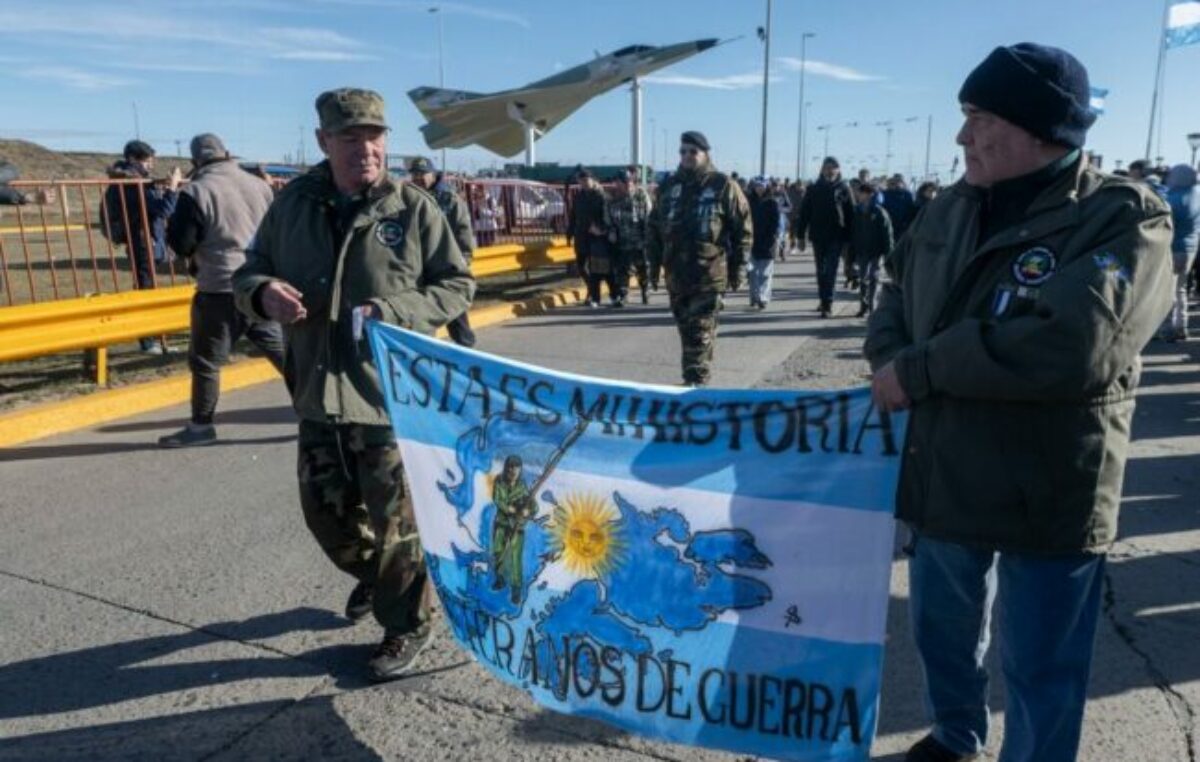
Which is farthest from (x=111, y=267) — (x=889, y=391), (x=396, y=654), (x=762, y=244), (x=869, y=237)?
(x=889, y=391)

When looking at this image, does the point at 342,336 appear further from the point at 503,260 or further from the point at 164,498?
the point at 503,260

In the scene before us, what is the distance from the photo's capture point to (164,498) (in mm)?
5000

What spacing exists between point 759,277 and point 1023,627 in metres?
11.0

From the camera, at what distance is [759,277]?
1293 cm

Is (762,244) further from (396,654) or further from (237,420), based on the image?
(396,654)

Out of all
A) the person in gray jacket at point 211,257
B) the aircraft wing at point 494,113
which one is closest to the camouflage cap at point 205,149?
the person in gray jacket at point 211,257

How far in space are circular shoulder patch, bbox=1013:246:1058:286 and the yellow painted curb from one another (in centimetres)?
604

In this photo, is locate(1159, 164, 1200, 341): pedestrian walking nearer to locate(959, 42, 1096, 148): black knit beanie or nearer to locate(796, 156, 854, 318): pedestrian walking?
locate(796, 156, 854, 318): pedestrian walking

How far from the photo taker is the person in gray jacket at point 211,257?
5789 mm

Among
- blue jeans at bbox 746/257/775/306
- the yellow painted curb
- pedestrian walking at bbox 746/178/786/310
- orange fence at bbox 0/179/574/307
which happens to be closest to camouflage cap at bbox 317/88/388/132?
the yellow painted curb

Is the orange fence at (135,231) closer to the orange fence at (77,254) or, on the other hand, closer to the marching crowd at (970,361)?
the orange fence at (77,254)

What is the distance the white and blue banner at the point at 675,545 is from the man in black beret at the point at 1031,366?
0.23 meters

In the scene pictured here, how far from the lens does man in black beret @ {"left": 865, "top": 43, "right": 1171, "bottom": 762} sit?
1.93 meters

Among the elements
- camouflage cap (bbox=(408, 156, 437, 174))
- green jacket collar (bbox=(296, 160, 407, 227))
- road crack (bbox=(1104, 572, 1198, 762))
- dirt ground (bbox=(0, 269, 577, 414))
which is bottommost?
road crack (bbox=(1104, 572, 1198, 762))
